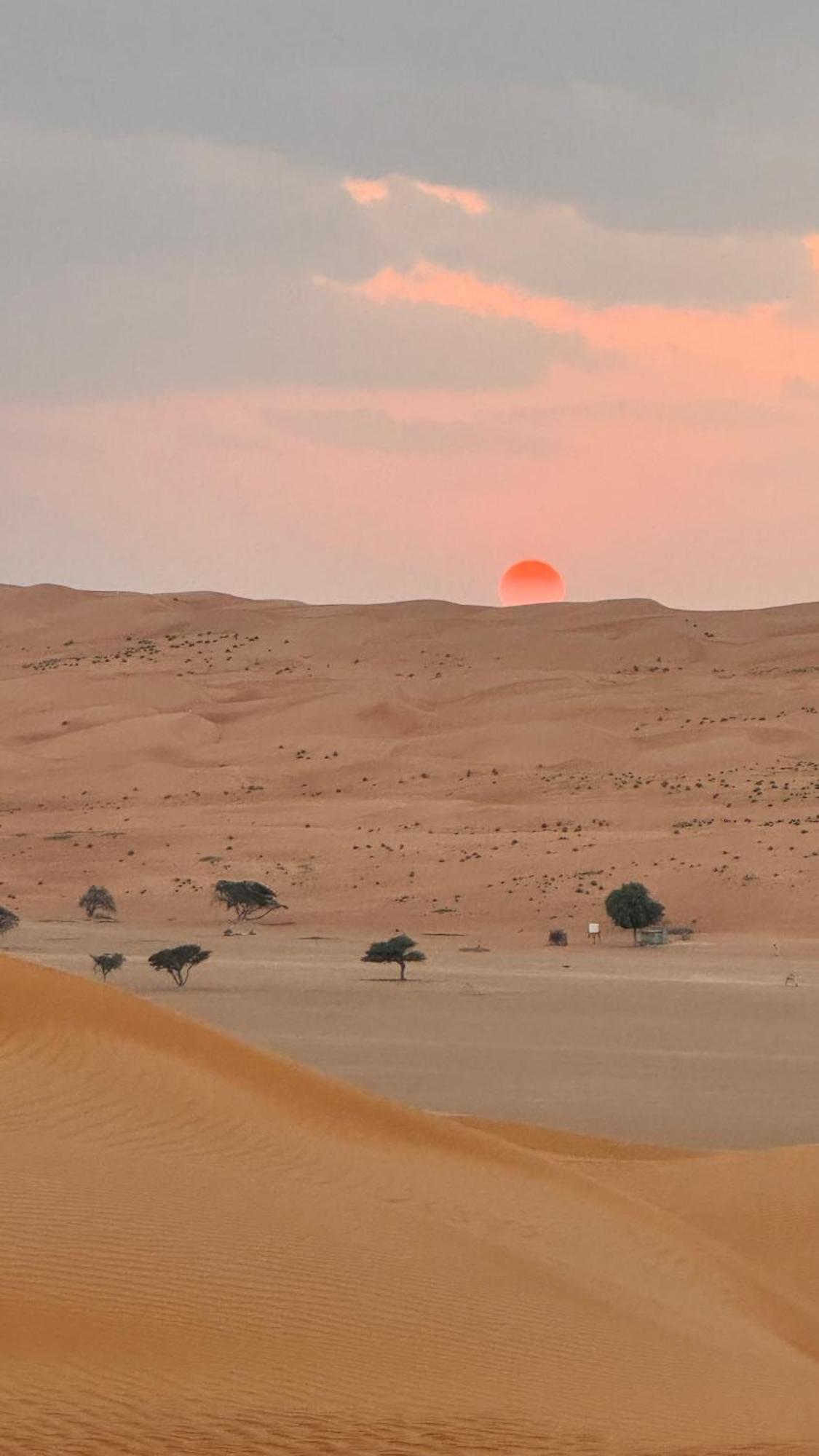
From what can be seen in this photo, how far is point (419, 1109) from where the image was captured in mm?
16781

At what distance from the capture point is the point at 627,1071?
2409 centimetres

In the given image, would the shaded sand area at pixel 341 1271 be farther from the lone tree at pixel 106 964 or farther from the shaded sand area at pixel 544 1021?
the lone tree at pixel 106 964

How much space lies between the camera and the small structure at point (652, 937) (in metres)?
38.0

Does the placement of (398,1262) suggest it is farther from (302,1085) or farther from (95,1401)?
(302,1085)

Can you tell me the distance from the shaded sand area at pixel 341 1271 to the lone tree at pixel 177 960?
47.5 feet

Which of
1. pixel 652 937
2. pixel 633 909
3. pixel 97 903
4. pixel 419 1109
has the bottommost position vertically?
pixel 419 1109

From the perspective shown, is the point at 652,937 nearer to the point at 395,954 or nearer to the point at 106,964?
the point at 395,954

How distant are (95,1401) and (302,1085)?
8.39 meters

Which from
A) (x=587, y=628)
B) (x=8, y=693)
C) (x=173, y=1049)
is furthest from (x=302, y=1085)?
(x=587, y=628)

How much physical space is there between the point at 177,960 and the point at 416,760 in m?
36.5

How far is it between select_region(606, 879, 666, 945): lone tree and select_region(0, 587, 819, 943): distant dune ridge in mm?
1581

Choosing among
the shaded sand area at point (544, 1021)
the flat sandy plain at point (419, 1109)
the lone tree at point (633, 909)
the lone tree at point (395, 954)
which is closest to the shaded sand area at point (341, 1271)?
the flat sandy plain at point (419, 1109)

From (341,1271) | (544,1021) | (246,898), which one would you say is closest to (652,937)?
(246,898)

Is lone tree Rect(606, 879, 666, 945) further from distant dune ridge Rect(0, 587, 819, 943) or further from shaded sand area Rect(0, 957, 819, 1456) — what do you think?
shaded sand area Rect(0, 957, 819, 1456)
